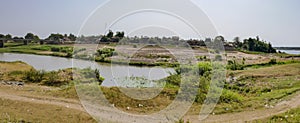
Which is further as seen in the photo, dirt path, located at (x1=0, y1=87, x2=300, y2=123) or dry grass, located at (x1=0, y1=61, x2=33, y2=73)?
dry grass, located at (x1=0, y1=61, x2=33, y2=73)

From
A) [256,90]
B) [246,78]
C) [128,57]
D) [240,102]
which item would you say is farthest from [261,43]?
[240,102]

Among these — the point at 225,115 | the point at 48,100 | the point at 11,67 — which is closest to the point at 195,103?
the point at 225,115

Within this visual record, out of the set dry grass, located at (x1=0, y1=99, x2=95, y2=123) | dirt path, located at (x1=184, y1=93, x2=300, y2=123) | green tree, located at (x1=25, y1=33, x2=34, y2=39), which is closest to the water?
dry grass, located at (x1=0, y1=99, x2=95, y2=123)

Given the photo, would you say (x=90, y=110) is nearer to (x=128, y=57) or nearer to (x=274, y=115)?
(x=274, y=115)

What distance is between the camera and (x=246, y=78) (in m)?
20.3

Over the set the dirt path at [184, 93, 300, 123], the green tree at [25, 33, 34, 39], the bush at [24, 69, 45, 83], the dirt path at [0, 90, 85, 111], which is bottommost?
the dirt path at [184, 93, 300, 123]

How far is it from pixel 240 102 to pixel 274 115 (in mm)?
2574

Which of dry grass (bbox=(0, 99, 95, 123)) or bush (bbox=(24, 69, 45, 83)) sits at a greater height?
bush (bbox=(24, 69, 45, 83))

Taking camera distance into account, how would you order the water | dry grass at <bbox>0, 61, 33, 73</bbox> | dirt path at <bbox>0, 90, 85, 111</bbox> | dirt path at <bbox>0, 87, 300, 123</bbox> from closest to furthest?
dirt path at <bbox>0, 87, 300, 123</bbox> < dirt path at <bbox>0, 90, 85, 111</bbox> < dry grass at <bbox>0, 61, 33, 73</bbox> < the water

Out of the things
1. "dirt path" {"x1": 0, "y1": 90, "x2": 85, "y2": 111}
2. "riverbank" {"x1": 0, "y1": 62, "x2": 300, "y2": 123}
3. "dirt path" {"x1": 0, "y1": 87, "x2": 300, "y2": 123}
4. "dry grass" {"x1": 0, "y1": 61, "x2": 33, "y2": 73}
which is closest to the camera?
"dirt path" {"x1": 0, "y1": 87, "x2": 300, "y2": 123}

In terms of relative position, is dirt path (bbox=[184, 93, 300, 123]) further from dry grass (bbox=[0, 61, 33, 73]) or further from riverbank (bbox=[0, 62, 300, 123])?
dry grass (bbox=[0, 61, 33, 73])

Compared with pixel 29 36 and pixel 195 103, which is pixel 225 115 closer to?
pixel 195 103

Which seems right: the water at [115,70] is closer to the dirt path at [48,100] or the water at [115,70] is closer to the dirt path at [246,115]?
the dirt path at [48,100]

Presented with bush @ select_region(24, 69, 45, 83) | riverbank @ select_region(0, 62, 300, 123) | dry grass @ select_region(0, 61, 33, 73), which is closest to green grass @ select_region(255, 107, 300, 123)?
riverbank @ select_region(0, 62, 300, 123)
